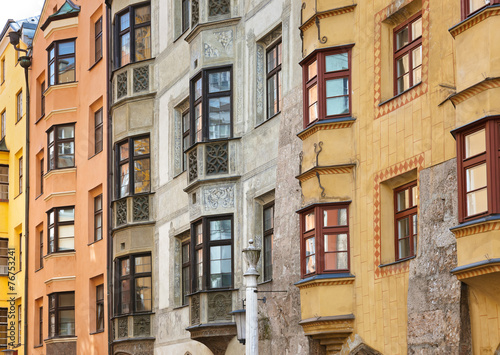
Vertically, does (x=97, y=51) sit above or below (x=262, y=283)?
above

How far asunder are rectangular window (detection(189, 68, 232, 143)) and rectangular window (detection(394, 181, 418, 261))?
23.8 ft

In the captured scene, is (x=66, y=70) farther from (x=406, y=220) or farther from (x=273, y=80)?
(x=406, y=220)

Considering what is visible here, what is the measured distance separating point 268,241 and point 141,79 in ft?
29.7

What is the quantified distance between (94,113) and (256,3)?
1186cm

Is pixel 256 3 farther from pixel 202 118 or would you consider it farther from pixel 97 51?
pixel 97 51

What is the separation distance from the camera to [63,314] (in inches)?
1382

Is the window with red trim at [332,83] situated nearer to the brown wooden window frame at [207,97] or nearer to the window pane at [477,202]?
the window pane at [477,202]

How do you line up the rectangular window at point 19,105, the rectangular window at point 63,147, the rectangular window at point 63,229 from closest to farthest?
the rectangular window at point 63,229 < the rectangular window at point 63,147 < the rectangular window at point 19,105

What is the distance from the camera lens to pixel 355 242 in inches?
747

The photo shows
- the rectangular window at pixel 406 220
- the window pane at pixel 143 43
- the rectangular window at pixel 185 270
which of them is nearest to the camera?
the rectangular window at pixel 406 220

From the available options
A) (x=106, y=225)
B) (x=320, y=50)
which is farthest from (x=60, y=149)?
(x=320, y=50)

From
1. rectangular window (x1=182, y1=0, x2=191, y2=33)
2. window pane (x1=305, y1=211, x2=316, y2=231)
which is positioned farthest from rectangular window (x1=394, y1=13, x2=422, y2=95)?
rectangular window (x1=182, y1=0, x2=191, y2=33)

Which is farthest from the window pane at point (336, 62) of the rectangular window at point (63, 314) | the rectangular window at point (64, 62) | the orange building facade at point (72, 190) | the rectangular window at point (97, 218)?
the rectangular window at point (64, 62)

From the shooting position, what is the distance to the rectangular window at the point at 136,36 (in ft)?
101
